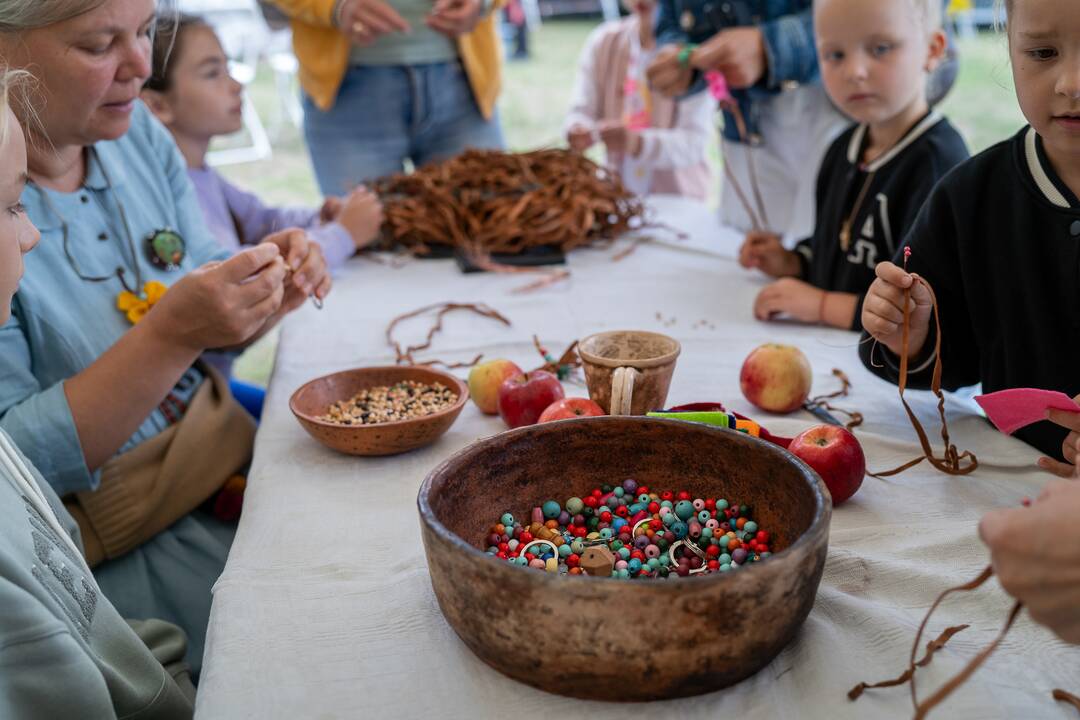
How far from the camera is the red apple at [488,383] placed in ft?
3.92

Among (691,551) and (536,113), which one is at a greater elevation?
(691,551)

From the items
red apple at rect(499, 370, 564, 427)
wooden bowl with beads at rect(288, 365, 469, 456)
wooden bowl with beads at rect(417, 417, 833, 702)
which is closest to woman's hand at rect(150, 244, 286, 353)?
wooden bowl with beads at rect(288, 365, 469, 456)

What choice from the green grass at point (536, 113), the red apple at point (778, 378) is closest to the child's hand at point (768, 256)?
the red apple at point (778, 378)

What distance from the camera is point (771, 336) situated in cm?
150

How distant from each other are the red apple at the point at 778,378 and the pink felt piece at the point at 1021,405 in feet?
0.88

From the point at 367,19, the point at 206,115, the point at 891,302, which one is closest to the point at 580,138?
the point at 367,19

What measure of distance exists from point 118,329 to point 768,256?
118 cm

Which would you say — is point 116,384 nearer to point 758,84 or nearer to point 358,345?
point 358,345

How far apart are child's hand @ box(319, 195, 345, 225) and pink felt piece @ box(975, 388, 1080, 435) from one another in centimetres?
156

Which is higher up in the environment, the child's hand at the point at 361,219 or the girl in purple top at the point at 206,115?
the girl in purple top at the point at 206,115

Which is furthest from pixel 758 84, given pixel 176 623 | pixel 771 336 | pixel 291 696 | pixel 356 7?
pixel 291 696

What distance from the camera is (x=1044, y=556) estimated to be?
56cm

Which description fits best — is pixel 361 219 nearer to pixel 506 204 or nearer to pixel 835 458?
pixel 506 204

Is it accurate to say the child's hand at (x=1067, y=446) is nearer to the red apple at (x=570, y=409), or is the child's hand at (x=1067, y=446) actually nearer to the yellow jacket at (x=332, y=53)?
the red apple at (x=570, y=409)
